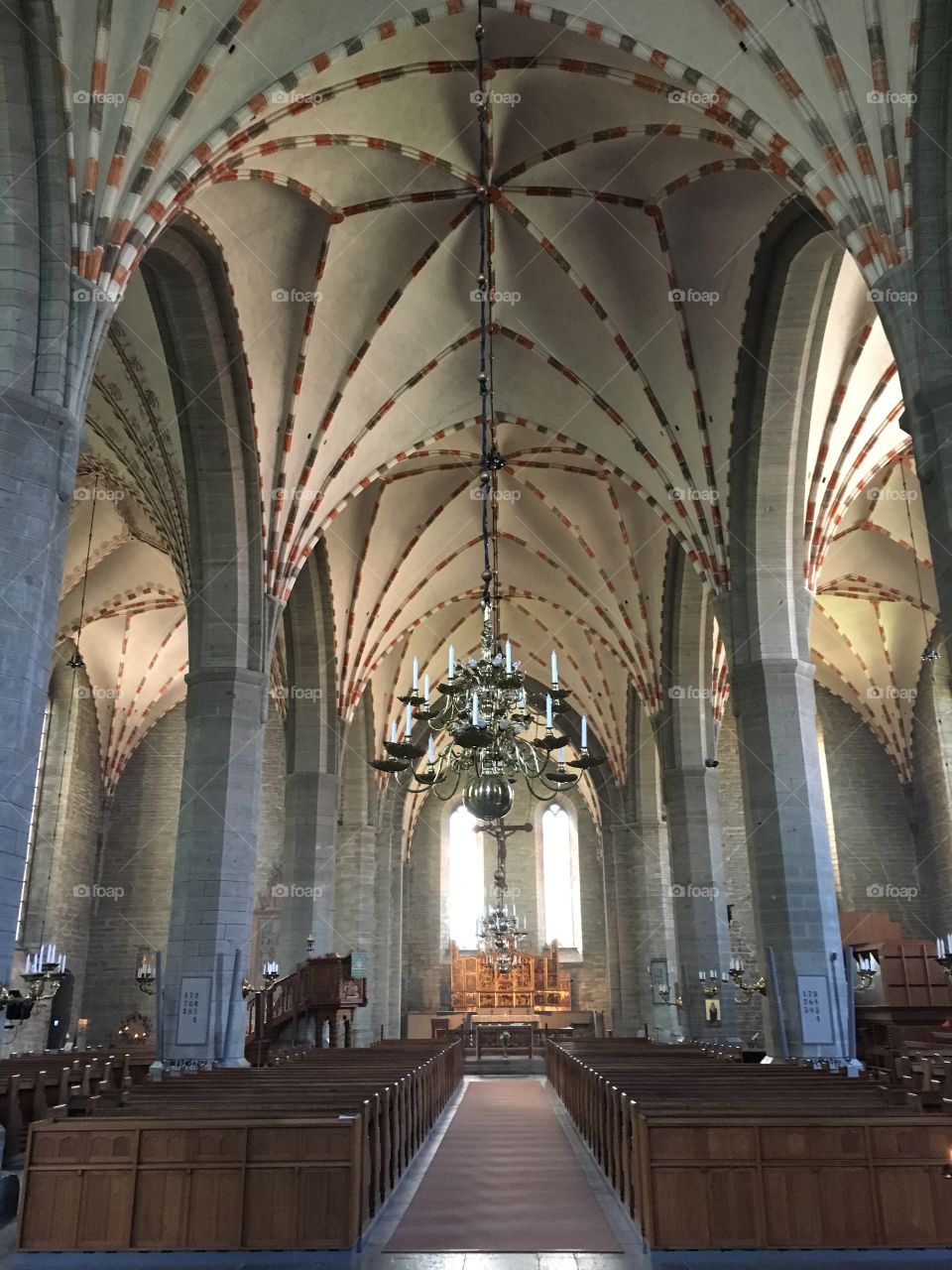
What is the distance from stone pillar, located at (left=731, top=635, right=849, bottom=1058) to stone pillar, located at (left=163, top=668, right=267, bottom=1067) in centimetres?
685

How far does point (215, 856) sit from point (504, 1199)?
650 cm

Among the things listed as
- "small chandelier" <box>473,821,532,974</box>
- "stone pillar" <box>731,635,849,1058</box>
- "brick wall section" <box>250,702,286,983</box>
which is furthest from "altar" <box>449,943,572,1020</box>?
"stone pillar" <box>731,635,849,1058</box>

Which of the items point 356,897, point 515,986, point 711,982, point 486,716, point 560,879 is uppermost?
point 486,716

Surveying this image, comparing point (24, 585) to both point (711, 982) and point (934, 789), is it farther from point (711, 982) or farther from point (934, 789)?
point (934, 789)

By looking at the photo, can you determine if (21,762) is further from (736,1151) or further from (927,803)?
(927,803)

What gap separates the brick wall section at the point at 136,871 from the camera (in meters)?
26.1

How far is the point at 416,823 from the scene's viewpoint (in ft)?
114

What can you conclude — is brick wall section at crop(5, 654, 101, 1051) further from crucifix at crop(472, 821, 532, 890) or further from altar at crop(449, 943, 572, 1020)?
altar at crop(449, 943, 572, 1020)

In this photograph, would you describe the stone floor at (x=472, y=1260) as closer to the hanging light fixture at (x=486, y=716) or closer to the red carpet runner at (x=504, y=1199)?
the red carpet runner at (x=504, y=1199)

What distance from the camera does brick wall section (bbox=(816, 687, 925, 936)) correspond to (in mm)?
25969

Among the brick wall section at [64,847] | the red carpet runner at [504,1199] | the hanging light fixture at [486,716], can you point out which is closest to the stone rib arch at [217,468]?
the hanging light fixture at [486,716]

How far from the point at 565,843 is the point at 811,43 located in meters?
29.3

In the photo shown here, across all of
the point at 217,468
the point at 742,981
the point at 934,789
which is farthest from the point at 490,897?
the point at 217,468

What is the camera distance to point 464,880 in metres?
35.1
